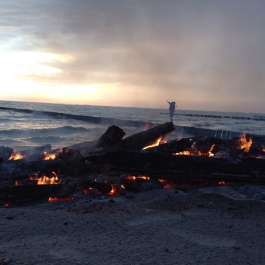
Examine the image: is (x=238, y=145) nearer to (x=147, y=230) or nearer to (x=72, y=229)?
(x=147, y=230)

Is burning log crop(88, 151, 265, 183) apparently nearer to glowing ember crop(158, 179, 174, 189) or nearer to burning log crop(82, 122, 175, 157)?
glowing ember crop(158, 179, 174, 189)

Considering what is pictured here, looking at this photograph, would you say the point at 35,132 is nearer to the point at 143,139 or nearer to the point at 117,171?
the point at 143,139

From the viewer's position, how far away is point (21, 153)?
529 inches

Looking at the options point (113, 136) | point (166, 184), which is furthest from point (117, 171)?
point (113, 136)

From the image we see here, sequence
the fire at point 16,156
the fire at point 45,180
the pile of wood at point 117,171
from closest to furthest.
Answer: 1. the pile of wood at point 117,171
2. the fire at point 45,180
3. the fire at point 16,156

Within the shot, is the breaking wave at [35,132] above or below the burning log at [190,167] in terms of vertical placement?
below

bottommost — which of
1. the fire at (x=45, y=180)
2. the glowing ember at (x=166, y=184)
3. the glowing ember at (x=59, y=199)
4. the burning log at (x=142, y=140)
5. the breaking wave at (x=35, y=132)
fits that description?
the breaking wave at (x=35, y=132)

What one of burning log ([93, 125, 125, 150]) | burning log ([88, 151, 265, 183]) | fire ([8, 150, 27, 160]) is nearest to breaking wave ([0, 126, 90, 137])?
fire ([8, 150, 27, 160])

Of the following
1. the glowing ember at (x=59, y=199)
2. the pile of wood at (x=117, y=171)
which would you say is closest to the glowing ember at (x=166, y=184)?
the pile of wood at (x=117, y=171)

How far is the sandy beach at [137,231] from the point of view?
4969mm

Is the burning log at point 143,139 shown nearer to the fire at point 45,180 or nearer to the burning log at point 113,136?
the burning log at point 113,136

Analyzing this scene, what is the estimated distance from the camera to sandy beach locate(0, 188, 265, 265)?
4969 mm

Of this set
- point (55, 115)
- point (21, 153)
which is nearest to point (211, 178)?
point (21, 153)

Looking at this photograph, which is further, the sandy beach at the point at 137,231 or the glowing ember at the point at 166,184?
the glowing ember at the point at 166,184
